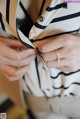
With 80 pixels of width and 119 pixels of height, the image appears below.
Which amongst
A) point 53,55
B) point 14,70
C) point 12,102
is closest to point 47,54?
point 53,55

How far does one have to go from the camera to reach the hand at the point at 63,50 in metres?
0.42

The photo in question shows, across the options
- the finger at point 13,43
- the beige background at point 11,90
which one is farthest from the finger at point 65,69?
the beige background at point 11,90

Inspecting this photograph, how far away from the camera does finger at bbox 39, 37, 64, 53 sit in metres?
0.42

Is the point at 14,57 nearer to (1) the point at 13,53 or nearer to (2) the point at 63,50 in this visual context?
(1) the point at 13,53

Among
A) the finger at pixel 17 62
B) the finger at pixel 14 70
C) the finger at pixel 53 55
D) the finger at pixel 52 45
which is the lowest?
the finger at pixel 14 70

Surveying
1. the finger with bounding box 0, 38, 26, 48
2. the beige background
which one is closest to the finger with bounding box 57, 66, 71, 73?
the finger with bounding box 0, 38, 26, 48

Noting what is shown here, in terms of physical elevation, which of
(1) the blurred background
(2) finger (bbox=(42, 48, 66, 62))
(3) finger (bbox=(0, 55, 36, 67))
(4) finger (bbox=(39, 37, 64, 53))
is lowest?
(1) the blurred background

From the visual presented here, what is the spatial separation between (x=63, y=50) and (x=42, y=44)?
49 mm

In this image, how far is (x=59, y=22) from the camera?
423mm

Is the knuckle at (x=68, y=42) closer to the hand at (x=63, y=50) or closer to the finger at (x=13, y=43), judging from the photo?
the hand at (x=63, y=50)

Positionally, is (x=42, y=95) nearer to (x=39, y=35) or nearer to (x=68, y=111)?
(x=68, y=111)

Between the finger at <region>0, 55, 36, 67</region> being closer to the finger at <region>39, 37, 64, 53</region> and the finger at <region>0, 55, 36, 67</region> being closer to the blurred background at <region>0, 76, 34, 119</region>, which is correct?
the finger at <region>39, 37, 64, 53</region>

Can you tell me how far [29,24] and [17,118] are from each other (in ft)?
1.01

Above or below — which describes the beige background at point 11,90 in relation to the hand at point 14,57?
below
